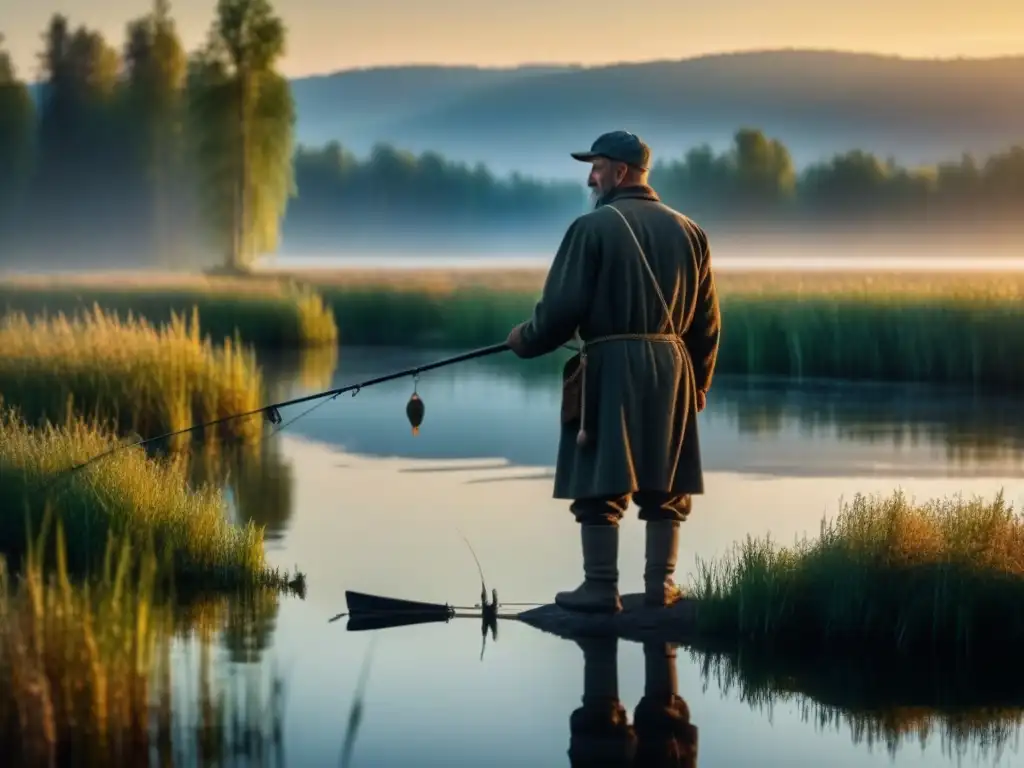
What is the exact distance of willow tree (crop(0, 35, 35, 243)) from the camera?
2800 inches

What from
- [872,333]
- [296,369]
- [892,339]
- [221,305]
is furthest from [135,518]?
[221,305]

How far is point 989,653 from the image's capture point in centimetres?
729

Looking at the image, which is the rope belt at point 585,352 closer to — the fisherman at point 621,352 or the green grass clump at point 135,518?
the fisherman at point 621,352

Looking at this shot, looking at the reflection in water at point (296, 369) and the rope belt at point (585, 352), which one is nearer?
the rope belt at point (585, 352)

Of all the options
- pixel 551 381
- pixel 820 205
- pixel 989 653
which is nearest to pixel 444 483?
pixel 989 653

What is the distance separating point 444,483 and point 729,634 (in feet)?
20.5

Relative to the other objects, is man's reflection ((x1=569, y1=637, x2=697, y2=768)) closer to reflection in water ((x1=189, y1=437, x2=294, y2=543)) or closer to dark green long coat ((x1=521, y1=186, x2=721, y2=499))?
dark green long coat ((x1=521, y1=186, x2=721, y2=499))

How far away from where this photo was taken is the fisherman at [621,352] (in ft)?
24.4

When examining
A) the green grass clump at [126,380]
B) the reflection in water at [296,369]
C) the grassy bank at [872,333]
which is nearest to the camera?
the green grass clump at [126,380]

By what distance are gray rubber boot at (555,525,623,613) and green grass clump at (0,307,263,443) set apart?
7118 mm

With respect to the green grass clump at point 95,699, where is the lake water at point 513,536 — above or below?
below

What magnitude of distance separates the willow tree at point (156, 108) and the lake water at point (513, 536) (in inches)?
1812

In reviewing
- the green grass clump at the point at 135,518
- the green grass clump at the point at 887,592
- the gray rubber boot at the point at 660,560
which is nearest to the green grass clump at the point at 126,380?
the green grass clump at the point at 135,518

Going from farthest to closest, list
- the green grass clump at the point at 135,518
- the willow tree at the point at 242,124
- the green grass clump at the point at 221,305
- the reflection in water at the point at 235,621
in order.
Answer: the willow tree at the point at 242,124 < the green grass clump at the point at 221,305 < the green grass clump at the point at 135,518 < the reflection in water at the point at 235,621
